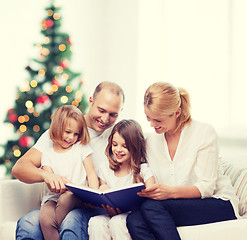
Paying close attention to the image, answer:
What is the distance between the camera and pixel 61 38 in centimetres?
372

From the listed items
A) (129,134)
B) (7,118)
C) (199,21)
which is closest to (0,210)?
(129,134)

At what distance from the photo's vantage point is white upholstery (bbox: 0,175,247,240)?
1599 mm

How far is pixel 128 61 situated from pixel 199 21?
3.54 ft

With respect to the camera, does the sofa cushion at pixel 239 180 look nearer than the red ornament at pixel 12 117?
Yes

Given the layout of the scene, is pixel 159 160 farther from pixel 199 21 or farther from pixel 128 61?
pixel 128 61

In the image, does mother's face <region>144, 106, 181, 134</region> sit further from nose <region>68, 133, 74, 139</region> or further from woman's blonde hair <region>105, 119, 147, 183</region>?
nose <region>68, 133, 74, 139</region>

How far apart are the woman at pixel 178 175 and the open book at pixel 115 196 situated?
0.19 ft

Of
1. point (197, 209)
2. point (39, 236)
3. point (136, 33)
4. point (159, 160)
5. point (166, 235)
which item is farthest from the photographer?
point (136, 33)

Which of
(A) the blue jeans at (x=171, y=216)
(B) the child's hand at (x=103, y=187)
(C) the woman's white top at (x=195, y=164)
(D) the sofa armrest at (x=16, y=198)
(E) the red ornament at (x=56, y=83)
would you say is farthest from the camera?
(E) the red ornament at (x=56, y=83)

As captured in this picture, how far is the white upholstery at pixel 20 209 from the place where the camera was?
1599 millimetres

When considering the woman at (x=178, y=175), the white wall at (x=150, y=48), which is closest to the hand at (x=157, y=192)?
the woman at (x=178, y=175)

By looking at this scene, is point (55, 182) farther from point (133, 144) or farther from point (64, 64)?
point (64, 64)

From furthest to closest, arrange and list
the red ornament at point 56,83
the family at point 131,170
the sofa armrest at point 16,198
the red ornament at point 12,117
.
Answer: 1. the red ornament at point 56,83
2. the red ornament at point 12,117
3. the sofa armrest at point 16,198
4. the family at point 131,170

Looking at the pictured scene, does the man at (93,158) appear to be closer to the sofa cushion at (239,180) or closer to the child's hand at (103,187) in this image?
the child's hand at (103,187)
